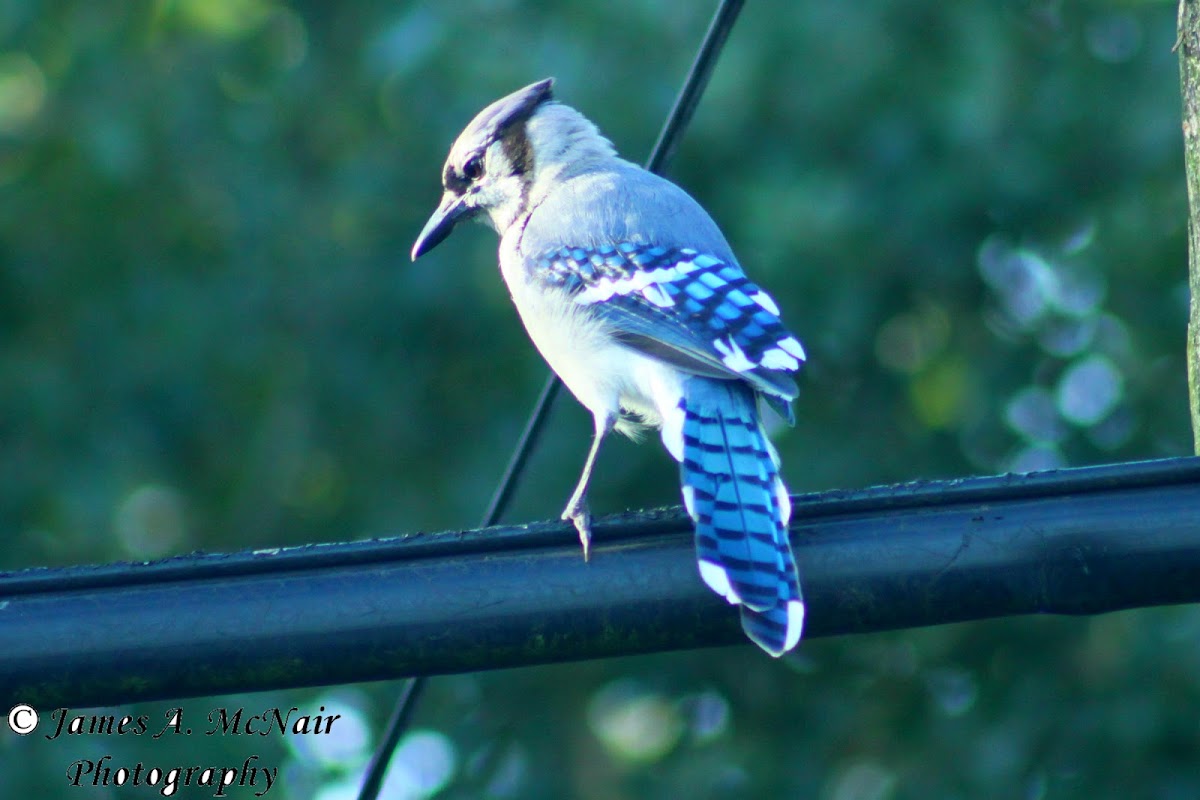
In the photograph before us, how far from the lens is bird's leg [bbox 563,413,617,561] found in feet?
5.99

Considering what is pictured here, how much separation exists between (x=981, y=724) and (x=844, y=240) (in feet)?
4.29

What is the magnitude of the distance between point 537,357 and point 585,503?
7.73 feet

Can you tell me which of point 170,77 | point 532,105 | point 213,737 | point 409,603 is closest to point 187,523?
point 213,737

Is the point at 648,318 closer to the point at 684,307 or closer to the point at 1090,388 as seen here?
the point at 684,307

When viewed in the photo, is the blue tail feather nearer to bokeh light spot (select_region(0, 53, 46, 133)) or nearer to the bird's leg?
the bird's leg

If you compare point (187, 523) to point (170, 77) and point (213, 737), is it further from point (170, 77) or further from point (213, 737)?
Result: point (170, 77)

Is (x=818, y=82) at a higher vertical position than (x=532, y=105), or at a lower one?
lower

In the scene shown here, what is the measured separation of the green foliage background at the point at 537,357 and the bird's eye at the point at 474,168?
89cm

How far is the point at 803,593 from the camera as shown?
1846mm

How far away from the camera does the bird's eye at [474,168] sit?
3312 mm

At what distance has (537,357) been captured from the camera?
461 cm

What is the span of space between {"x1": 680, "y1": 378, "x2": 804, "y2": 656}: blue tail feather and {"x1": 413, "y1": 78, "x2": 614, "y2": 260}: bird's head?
1001 mm

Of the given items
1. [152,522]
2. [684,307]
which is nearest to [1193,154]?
[684,307]

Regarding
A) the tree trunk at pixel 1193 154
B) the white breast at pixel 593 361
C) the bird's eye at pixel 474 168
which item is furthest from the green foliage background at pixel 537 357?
the tree trunk at pixel 1193 154
